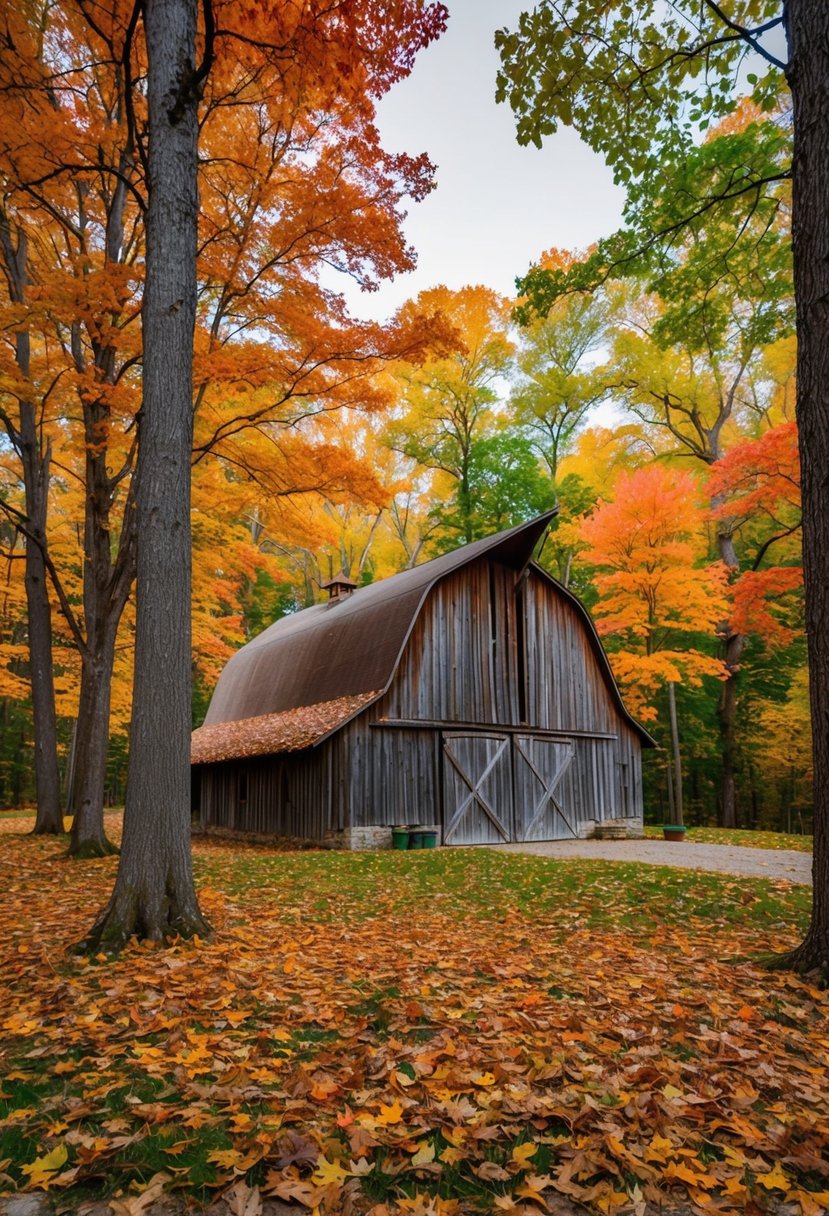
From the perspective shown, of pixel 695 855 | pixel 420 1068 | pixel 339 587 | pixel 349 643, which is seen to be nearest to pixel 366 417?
pixel 339 587

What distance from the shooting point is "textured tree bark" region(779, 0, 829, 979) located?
471cm

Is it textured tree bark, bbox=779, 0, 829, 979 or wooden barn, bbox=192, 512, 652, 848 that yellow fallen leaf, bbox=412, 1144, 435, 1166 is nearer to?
textured tree bark, bbox=779, 0, 829, 979

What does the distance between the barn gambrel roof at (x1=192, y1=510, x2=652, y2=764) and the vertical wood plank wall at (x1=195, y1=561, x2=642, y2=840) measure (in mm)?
382

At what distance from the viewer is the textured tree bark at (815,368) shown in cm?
471

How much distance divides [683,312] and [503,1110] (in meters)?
8.11

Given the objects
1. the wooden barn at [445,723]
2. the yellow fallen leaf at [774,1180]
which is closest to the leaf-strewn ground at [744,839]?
the wooden barn at [445,723]

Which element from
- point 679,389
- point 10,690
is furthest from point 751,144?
point 10,690

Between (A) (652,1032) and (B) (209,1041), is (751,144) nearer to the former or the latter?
(A) (652,1032)

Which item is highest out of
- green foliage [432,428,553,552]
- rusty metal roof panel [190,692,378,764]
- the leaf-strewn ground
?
green foliage [432,428,553,552]

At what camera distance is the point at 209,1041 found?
359 centimetres

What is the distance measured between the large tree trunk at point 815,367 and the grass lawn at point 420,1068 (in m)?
0.87

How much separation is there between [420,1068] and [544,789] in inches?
569

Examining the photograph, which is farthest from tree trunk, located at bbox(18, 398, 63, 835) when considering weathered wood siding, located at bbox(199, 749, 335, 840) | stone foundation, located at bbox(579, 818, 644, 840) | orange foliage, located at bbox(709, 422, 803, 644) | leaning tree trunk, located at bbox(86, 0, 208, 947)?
orange foliage, located at bbox(709, 422, 803, 644)

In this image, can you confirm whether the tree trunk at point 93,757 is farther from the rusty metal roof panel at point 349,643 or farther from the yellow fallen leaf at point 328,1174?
the yellow fallen leaf at point 328,1174
